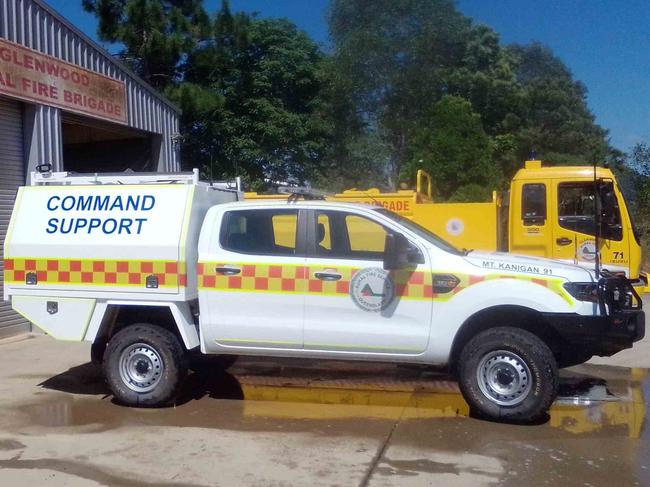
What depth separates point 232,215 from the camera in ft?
23.8

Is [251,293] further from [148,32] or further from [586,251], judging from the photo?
[148,32]

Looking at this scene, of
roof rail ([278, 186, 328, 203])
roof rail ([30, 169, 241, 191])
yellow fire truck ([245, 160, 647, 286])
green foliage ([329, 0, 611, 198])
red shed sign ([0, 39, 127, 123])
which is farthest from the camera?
green foliage ([329, 0, 611, 198])

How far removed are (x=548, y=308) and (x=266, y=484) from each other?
284 cm

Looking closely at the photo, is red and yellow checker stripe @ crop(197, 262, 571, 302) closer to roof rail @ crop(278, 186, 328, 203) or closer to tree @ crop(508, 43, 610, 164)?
roof rail @ crop(278, 186, 328, 203)

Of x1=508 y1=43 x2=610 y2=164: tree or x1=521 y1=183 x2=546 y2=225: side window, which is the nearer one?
x1=521 y1=183 x2=546 y2=225: side window

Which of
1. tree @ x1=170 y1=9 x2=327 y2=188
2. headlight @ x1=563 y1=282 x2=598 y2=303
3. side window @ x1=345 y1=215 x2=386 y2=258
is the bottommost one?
headlight @ x1=563 y1=282 x2=598 y2=303

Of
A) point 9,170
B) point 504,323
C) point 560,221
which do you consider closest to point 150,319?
point 504,323

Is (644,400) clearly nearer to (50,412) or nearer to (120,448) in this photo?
(120,448)

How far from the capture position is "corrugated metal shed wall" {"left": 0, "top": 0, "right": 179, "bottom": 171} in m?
11.0

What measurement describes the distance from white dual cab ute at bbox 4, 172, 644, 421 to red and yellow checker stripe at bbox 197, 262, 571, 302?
11 mm

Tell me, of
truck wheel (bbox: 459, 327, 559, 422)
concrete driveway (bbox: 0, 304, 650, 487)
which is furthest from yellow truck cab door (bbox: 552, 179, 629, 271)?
truck wheel (bbox: 459, 327, 559, 422)

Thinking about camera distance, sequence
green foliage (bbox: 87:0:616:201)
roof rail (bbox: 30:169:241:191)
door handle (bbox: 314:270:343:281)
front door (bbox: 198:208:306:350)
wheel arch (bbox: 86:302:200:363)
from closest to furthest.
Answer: door handle (bbox: 314:270:343:281)
front door (bbox: 198:208:306:350)
wheel arch (bbox: 86:302:200:363)
roof rail (bbox: 30:169:241:191)
green foliage (bbox: 87:0:616:201)

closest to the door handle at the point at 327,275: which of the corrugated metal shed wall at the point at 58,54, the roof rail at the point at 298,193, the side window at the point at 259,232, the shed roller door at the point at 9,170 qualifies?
the side window at the point at 259,232

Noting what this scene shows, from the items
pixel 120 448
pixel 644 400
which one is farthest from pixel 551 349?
pixel 120 448
